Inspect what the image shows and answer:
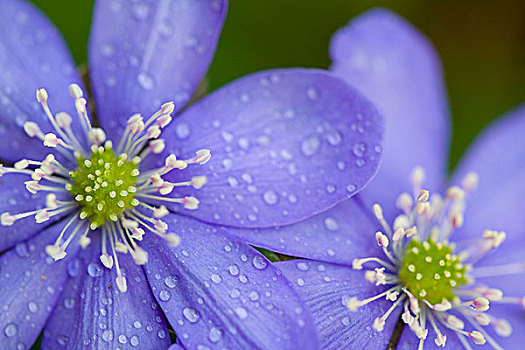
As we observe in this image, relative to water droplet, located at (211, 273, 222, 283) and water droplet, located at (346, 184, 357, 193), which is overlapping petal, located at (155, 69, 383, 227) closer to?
water droplet, located at (346, 184, 357, 193)

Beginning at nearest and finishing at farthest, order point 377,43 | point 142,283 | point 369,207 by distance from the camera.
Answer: point 142,283 < point 369,207 < point 377,43

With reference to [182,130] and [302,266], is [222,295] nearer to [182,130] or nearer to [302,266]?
[302,266]

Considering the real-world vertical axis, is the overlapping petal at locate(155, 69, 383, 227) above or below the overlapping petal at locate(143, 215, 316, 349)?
above

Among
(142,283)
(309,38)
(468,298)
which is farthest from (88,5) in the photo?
(468,298)

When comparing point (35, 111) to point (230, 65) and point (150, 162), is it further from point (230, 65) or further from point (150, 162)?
point (230, 65)

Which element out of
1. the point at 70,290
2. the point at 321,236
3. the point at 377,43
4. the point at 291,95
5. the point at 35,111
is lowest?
the point at 70,290

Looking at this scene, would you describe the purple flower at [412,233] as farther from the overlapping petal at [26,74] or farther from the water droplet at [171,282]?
the overlapping petal at [26,74]

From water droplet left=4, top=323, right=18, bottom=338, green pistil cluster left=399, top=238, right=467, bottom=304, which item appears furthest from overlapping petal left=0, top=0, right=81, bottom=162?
green pistil cluster left=399, top=238, right=467, bottom=304
